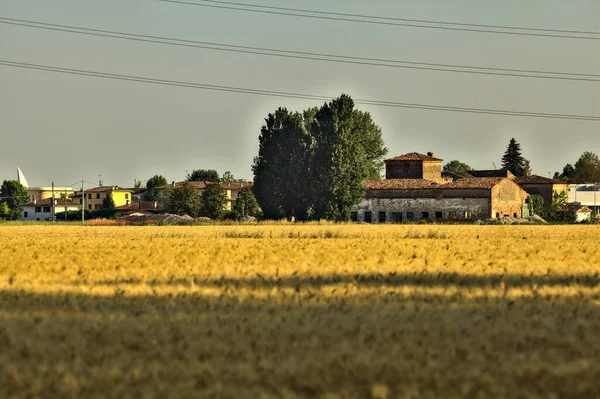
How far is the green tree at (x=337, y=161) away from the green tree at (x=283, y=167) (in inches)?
52.9

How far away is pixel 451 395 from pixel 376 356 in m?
2.57

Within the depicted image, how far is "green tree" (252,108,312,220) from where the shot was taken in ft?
365

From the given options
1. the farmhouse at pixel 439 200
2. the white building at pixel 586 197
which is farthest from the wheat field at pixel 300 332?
the white building at pixel 586 197

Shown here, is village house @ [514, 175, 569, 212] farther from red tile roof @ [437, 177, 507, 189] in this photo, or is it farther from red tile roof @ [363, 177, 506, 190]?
red tile roof @ [437, 177, 507, 189]

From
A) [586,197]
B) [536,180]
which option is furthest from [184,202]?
[586,197]

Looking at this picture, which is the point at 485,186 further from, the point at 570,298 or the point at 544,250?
the point at 570,298

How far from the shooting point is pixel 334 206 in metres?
108

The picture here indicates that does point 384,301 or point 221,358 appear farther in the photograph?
point 384,301

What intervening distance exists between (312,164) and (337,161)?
313 cm

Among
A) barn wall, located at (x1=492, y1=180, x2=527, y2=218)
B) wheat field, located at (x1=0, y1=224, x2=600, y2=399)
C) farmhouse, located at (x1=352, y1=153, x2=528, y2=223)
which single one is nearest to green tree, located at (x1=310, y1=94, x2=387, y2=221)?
farmhouse, located at (x1=352, y1=153, x2=528, y2=223)

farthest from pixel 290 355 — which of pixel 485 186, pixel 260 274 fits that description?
pixel 485 186

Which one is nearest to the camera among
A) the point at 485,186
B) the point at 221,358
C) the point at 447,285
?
the point at 221,358

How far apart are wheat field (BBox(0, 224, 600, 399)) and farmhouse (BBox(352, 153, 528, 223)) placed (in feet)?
286

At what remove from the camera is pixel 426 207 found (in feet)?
396
